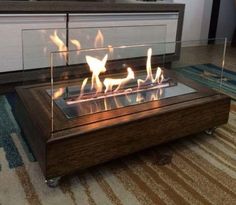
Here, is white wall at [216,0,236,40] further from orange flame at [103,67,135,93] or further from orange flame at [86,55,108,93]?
orange flame at [86,55,108,93]

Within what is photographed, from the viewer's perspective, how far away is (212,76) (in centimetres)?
201

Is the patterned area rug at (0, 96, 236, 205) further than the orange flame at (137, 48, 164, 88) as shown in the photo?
No

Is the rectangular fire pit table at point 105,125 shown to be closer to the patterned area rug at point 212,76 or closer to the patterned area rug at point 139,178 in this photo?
the patterned area rug at point 139,178

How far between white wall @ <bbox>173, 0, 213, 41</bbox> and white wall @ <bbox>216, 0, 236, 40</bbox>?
0.60 ft

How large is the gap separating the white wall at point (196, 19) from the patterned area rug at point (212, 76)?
109 cm

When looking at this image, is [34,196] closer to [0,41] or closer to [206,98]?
[206,98]

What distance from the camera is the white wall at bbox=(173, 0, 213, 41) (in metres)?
3.66

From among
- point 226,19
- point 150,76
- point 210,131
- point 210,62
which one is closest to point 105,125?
point 150,76

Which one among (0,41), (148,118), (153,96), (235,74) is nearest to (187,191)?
(148,118)

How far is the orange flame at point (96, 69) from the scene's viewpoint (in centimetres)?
146

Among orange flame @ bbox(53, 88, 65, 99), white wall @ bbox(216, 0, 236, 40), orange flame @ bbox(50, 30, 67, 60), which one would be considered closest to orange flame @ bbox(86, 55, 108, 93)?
orange flame @ bbox(53, 88, 65, 99)

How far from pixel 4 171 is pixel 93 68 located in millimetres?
634

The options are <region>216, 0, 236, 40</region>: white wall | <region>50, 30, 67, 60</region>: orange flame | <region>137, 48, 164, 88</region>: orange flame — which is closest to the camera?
<region>137, 48, 164, 88</region>: orange flame

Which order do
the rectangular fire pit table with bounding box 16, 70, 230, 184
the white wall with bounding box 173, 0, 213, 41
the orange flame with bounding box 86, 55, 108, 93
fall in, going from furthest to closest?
the white wall with bounding box 173, 0, 213, 41 < the orange flame with bounding box 86, 55, 108, 93 < the rectangular fire pit table with bounding box 16, 70, 230, 184
